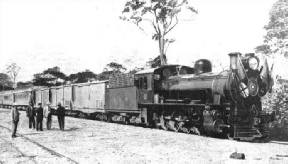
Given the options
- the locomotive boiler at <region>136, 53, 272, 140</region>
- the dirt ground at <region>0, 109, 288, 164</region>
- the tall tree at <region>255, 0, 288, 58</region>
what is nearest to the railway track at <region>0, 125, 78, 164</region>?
the dirt ground at <region>0, 109, 288, 164</region>

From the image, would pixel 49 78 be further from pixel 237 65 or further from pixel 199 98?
pixel 237 65

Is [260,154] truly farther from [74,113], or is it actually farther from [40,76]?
[40,76]

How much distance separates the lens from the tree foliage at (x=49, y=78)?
74562mm

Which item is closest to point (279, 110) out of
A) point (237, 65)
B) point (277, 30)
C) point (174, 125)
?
point (237, 65)

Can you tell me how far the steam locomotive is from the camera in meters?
11.7

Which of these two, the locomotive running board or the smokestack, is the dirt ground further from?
the smokestack

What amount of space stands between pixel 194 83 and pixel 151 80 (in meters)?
2.89

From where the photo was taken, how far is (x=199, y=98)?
1364cm

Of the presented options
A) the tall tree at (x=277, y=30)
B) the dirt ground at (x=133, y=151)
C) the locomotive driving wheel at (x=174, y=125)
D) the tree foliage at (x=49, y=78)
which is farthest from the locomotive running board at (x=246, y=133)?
the tree foliage at (x=49, y=78)

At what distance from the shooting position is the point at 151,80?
1584 centimetres

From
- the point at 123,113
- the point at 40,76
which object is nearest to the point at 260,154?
the point at 123,113

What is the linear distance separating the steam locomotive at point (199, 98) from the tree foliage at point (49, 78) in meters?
57.1

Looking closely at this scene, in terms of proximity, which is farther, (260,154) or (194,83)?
(194,83)

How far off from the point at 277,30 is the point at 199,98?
607 inches
